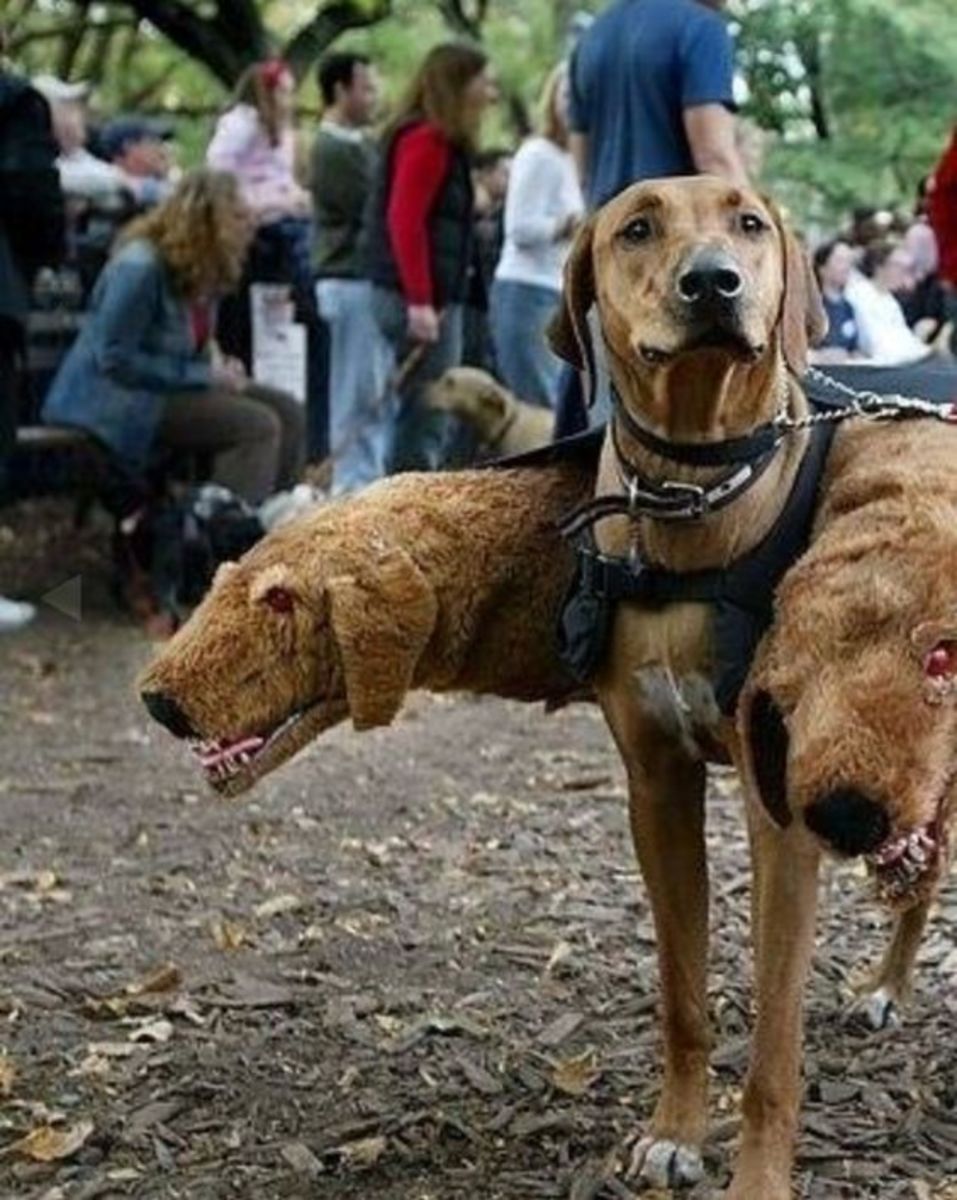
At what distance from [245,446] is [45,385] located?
1564mm

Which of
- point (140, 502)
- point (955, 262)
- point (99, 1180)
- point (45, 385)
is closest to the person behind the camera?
point (99, 1180)

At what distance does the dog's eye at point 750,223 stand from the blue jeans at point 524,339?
213 inches

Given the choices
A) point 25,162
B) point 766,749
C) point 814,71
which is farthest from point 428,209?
point 766,749

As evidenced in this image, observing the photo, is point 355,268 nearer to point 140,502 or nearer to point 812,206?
point 140,502

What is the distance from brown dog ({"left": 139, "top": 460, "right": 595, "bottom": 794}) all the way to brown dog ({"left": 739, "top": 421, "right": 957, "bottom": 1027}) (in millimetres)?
669

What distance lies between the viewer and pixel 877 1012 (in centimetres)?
450

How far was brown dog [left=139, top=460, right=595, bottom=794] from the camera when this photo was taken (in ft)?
11.7

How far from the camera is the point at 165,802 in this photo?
653cm

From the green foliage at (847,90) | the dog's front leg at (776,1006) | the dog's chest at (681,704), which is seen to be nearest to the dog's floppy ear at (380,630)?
the dog's chest at (681,704)

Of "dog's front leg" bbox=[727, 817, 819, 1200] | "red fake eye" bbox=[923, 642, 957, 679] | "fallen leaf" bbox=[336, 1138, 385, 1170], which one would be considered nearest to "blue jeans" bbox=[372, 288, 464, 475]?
"fallen leaf" bbox=[336, 1138, 385, 1170]

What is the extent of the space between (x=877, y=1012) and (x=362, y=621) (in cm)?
156

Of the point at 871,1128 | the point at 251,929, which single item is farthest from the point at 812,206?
the point at 871,1128

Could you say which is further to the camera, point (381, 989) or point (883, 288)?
point (883, 288)

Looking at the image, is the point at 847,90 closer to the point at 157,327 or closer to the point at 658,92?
the point at 157,327
